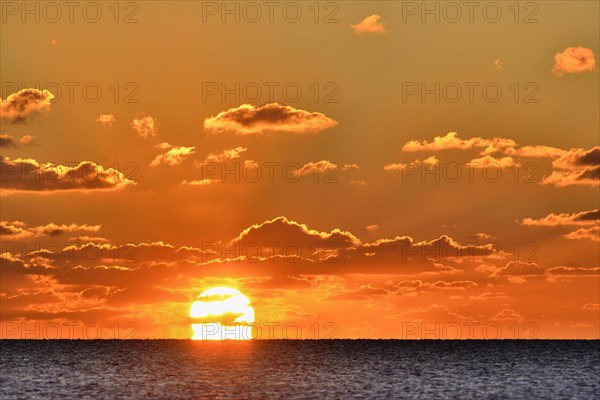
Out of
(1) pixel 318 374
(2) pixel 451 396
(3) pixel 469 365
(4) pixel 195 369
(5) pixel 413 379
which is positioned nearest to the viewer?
(2) pixel 451 396

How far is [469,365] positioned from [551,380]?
38.8 m

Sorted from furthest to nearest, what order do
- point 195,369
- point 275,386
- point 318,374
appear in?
point 195,369 → point 318,374 → point 275,386

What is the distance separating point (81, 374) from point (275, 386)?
38804 mm

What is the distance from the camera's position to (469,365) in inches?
6186

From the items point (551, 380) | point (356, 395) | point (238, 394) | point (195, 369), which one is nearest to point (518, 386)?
point (551, 380)

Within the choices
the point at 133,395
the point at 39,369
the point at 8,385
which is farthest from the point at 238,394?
the point at 39,369

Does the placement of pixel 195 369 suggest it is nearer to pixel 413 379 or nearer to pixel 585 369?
pixel 413 379

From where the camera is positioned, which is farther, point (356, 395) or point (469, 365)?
point (469, 365)

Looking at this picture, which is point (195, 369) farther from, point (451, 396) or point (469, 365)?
point (451, 396)

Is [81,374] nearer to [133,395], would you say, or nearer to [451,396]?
[133,395]

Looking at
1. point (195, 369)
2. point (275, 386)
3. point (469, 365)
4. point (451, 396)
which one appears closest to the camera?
point (451, 396)

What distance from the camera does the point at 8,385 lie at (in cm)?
10631

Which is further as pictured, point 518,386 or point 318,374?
point 318,374

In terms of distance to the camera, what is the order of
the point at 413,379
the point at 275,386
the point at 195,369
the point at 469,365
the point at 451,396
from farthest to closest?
1. the point at 469,365
2. the point at 195,369
3. the point at 413,379
4. the point at 275,386
5. the point at 451,396
